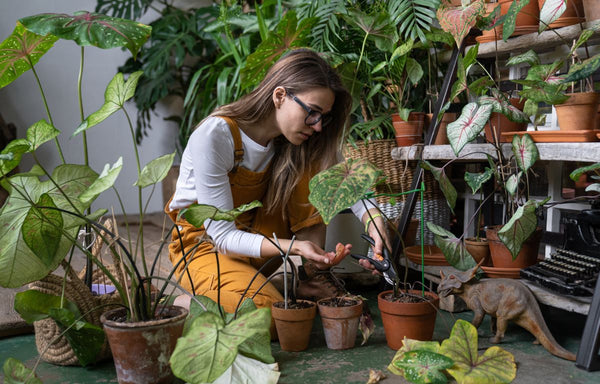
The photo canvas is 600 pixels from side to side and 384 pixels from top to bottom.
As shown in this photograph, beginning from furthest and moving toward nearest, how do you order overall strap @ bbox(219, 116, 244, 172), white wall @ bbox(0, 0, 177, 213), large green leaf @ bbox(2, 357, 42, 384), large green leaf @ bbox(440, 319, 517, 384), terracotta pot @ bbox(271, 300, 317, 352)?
white wall @ bbox(0, 0, 177, 213) → overall strap @ bbox(219, 116, 244, 172) → terracotta pot @ bbox(271, 300, 317, 352) → large green leaf @ bbox(440, 319, 517, 384) → large green leaf @ bbox(2, 357, 42, 384)

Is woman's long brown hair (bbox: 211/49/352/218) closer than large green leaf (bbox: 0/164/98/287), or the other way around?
large green leaf (bbox: 0/164/98/287)

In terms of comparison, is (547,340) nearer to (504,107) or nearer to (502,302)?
(502,302)

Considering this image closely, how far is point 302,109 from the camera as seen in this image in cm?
167

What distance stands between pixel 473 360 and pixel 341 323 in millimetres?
372

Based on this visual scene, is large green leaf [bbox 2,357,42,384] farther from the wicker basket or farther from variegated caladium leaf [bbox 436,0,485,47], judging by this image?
variegated caladium leaf [bbox 436,0,485,47]

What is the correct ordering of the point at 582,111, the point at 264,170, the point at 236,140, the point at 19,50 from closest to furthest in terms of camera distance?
the point at 19,50, the point at 582,111, the point at 236,140, the point at 264,170

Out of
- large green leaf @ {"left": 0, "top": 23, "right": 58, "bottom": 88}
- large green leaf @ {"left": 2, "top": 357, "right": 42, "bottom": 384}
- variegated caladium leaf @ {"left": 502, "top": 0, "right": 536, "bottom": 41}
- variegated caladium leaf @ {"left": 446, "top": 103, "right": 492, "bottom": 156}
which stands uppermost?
variegated caladium leaf @ {"left": 502, "top": 0, "right": 536, "bottom": 41}

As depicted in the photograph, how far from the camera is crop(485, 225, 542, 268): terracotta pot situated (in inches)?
67.1

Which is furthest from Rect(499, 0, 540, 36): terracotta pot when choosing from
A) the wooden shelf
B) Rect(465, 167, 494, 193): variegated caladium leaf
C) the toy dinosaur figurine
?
the toy dinosaur figurine

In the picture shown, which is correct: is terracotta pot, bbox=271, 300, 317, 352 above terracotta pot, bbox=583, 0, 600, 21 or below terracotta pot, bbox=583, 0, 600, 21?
below

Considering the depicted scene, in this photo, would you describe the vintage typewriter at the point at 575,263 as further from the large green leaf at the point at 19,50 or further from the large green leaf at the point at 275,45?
the large green leaf at the point at 19,50

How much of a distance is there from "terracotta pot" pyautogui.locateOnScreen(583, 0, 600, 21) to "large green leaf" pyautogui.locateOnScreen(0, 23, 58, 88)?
61.1 inches

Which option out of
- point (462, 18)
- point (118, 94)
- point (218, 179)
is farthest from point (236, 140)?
point (462, 18)

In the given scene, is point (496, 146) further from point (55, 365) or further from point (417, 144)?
point (55, 365)
